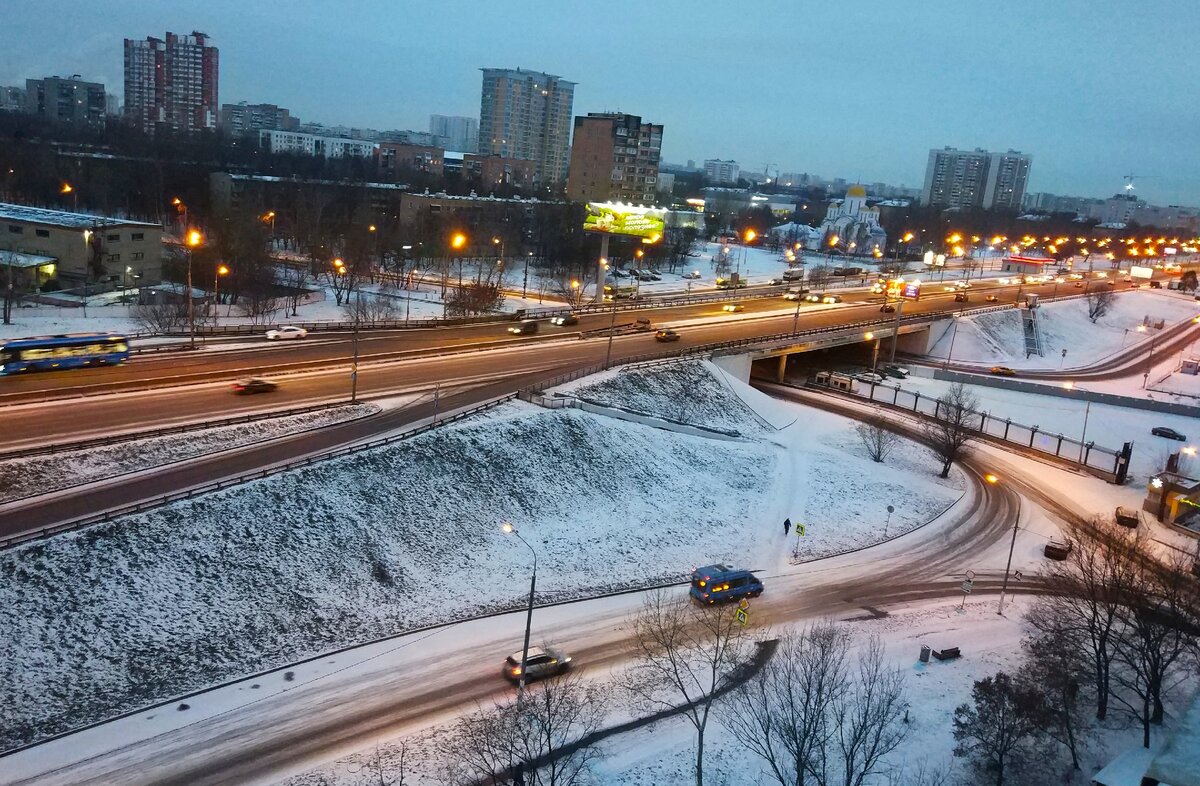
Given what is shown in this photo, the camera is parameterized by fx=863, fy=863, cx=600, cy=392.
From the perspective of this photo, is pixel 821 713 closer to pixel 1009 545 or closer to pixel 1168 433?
pixel 1009 545

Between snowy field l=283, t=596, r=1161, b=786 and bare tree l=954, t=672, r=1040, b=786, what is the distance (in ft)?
1.70

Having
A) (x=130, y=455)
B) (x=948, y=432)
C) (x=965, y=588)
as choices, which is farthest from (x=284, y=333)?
(x=965, y=588)

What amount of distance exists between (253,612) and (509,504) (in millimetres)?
11125

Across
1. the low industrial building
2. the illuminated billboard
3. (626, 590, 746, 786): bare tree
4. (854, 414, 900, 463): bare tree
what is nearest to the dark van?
(626, 590, 746, 786): bare tree

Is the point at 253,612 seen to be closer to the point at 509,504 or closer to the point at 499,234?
the point at 509,504

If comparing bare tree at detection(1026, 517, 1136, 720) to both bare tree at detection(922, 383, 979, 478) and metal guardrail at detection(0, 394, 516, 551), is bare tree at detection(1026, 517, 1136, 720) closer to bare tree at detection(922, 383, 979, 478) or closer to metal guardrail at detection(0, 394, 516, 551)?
bare tree at detection(922, 383, 979, 478)

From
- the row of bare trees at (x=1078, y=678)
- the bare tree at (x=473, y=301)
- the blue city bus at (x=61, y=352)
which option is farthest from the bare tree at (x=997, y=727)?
the bare tree at (x=473, y=301)

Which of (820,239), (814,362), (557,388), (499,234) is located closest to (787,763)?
(557,388)

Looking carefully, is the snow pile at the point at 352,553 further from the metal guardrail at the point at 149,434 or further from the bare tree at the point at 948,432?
the bare tree at the point at 948,432

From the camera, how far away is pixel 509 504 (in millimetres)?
33469

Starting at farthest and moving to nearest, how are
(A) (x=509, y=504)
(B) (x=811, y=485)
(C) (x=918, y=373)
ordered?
(C) (x=918, y=373) < (B) (x=811, y=485) < (A) (x=509, y=504)

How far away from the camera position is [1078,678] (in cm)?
2500

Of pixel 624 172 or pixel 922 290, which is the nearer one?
pixel 922 290

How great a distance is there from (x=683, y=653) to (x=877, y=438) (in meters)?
24.4
